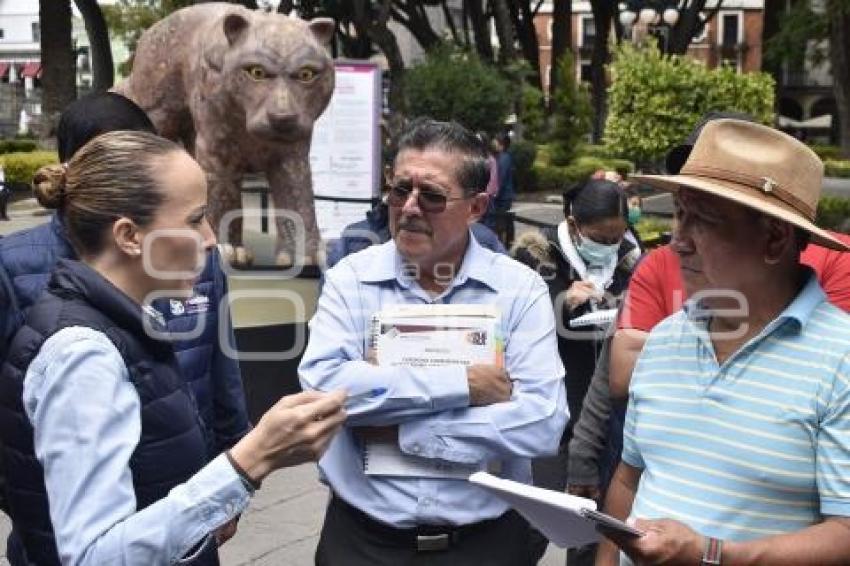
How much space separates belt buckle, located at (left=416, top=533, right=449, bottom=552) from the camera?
8.46 ft

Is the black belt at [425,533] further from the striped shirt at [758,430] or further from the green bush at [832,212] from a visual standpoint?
the green bush at [832,212]

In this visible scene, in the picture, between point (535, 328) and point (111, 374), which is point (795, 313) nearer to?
point (535, 328)

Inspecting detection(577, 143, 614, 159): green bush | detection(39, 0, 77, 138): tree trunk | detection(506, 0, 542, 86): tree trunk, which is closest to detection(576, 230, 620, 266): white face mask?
detection(39, 0, 77, 138): tree trunk

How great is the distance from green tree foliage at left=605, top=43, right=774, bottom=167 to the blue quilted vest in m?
13.2

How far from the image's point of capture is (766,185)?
2.05m

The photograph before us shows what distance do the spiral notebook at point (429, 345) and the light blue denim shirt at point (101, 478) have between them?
2.43 ft

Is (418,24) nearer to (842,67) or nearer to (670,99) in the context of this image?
(842,67)

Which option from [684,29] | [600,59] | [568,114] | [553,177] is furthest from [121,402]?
[600,59]

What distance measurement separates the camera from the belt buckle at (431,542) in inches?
102

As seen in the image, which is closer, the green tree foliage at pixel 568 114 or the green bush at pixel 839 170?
the green bush at pixel 839 170

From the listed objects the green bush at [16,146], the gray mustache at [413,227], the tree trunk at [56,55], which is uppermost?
the tree trunk at [56,55]

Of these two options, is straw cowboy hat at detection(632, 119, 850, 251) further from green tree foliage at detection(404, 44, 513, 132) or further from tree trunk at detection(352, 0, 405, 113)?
tree trunk at detection(352, 0, 405, 113)

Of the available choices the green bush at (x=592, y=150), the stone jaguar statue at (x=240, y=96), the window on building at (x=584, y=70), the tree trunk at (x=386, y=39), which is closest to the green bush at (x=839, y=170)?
the green bush at (x=592, y=150)

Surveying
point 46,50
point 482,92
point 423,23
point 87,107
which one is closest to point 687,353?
point 87,107
